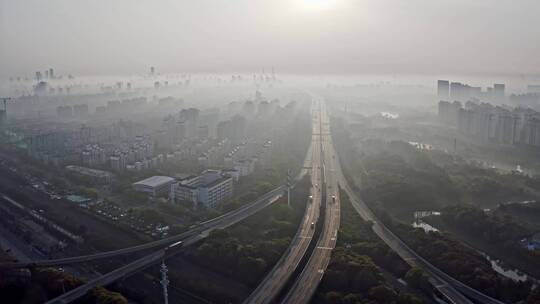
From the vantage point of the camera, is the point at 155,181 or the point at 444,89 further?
the point at 444,89

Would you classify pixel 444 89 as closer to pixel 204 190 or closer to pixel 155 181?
pixel 155 181

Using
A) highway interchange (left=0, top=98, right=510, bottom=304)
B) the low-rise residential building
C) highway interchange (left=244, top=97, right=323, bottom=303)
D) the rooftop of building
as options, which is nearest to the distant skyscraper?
highway interchange (left=244, top=97, right=323, bottom=303)

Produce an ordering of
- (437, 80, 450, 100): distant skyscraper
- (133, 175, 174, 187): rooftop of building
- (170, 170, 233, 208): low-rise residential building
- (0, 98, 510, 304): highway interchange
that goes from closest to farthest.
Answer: (0, 98, 510, 304): highway interchange < (170, 170, 233, 208): low-rise residential building < (133, 175, 174, 187): rooftop of building < (437, 80, 450, 100): distant skyscraper

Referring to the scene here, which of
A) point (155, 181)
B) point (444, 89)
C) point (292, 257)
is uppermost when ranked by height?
point (444, 89)

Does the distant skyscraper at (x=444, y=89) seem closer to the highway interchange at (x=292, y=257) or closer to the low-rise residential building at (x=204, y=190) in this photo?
the highway interchange at (x=292, y=257)

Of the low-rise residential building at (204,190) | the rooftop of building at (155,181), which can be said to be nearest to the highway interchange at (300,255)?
the low-rise residential building at (204,190)

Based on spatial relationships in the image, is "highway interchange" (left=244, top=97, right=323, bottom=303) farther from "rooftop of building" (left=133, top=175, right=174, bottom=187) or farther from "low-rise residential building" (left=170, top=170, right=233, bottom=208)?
"rooftop of building" (left=133, top=175, right=174, bottom=187)

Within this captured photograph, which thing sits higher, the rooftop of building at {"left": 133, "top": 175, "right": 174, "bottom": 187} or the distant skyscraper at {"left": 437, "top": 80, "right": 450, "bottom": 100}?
the distant skyscraper at {"left": 437, "top": 80, "right": 450, "bottom": 100}

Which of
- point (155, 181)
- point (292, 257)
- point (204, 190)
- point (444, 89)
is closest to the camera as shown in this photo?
point (292, 257)

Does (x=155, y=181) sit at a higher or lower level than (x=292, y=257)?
higher

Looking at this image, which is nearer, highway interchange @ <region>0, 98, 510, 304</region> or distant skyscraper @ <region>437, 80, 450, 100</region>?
highway interchange @ <region>0, 98, 510, 304</region>

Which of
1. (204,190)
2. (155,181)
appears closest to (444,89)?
(155,181)
